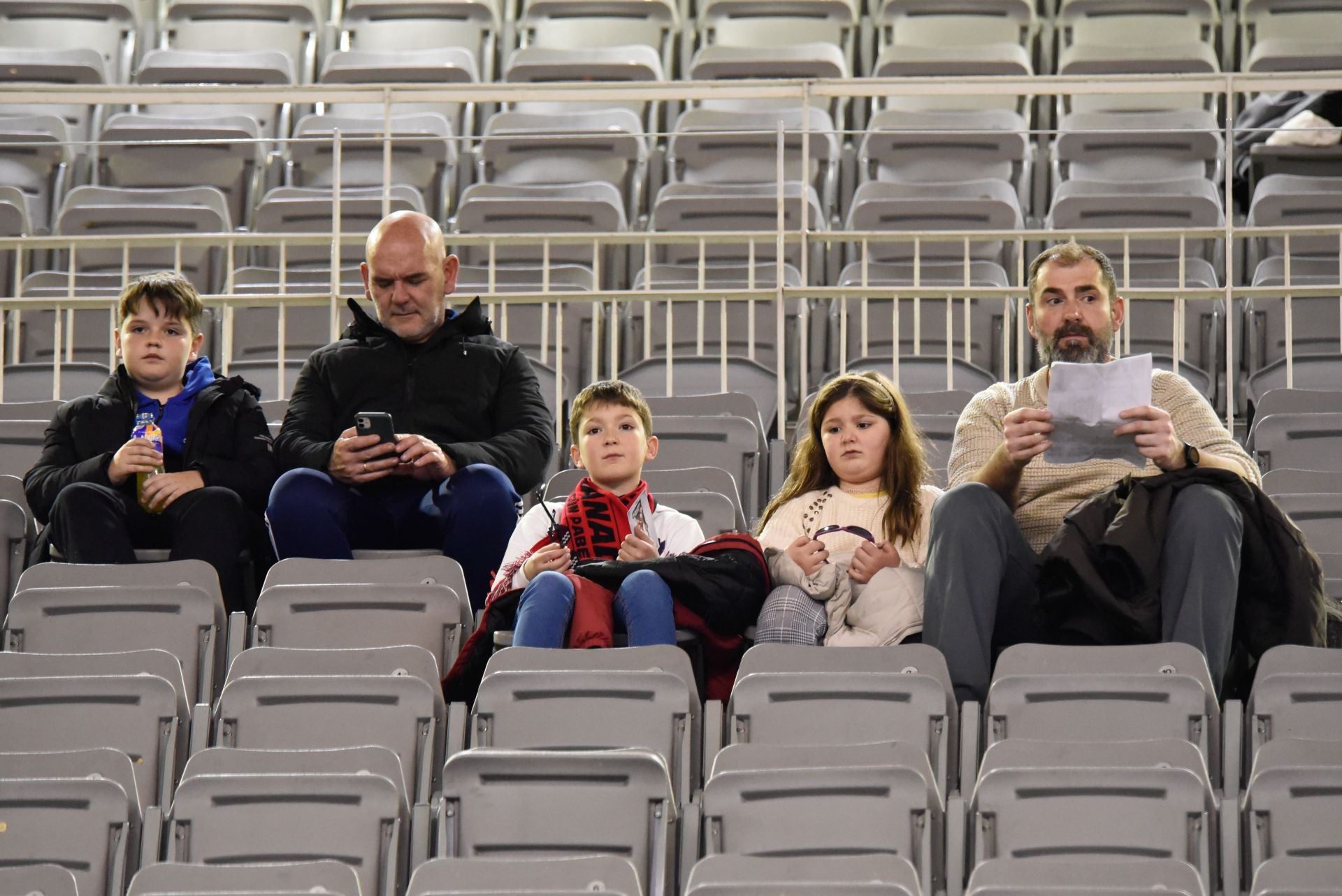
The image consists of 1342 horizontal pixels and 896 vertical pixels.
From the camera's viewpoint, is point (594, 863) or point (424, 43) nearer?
point (594, 863)

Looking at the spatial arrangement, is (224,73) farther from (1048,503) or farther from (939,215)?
(1048,503)

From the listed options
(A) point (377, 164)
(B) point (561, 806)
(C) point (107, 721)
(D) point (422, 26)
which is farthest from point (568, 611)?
(D) point (422, 26)

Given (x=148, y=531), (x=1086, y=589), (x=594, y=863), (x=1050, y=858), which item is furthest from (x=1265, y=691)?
(x=148, y=531)

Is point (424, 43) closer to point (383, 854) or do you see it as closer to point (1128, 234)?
point (1128, 234)

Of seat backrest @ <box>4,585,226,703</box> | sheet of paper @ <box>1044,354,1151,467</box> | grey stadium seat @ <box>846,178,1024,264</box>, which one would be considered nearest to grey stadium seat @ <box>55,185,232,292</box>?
grey stadium seat @ <box>846,178,1024,264</box>

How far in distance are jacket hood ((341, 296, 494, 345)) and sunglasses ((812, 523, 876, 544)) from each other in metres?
1.01

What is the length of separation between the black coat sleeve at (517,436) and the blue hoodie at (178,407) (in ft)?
0.65

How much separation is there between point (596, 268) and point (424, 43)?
327 cm

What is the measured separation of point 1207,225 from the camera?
6.58 metres

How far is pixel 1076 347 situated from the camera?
3.92m

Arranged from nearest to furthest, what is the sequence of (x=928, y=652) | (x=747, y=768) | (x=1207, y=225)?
(x=747, y=768), (x=928, y=652), (x=1207, y=225)

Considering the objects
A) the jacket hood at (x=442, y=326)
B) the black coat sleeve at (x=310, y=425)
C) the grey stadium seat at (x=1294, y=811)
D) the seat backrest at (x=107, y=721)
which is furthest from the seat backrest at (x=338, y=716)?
the grey stadium seat at (x=1294, y=811)

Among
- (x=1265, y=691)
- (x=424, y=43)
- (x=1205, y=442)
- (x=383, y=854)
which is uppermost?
(x=424, y=43)

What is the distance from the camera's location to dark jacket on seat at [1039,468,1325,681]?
3.52 metres
